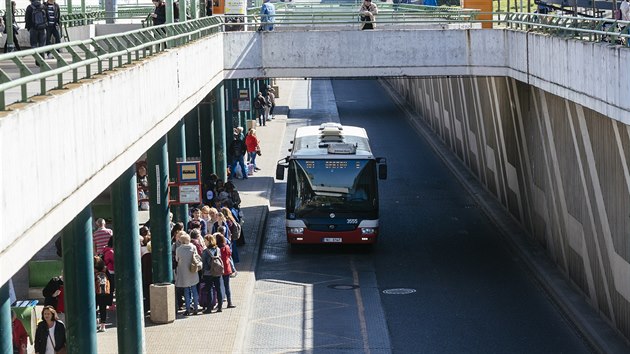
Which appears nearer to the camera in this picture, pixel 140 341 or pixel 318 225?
pixel 140 341

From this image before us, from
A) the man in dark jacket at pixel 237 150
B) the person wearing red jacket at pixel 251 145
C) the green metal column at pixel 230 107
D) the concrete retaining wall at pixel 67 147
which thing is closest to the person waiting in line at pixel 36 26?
the concrete retaining wall at pixel 67 147

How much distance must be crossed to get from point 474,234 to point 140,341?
15.1 m

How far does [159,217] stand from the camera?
2464 centimetres

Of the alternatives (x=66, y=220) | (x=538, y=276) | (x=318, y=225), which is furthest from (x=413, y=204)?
(x=66, y=220)

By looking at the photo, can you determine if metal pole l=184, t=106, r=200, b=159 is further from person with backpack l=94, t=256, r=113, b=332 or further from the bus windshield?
person with backpack l=94, t=256, r=113, b=332

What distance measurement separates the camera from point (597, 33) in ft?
72.9

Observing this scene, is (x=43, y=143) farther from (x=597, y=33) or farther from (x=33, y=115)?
(x=597, y=33)

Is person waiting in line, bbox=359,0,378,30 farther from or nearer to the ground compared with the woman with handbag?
farther from the ground

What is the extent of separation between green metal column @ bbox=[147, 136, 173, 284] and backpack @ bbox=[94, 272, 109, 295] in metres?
1.88

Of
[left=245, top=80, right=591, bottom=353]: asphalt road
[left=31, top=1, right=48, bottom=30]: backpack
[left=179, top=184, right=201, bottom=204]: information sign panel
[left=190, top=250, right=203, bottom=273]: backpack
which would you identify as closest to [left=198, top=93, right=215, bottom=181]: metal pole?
[left=245, top=80, right=591, bottom=353]: asphalt road

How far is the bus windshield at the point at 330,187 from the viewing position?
31578 mm

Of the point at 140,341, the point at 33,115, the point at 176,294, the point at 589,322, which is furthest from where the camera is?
the point at 176,294

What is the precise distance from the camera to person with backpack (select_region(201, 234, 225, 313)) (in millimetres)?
24469

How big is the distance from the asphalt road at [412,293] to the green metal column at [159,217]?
6.33 ft
